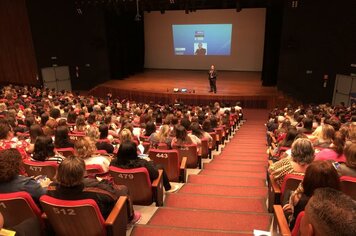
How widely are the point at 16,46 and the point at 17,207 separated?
17.1 meters

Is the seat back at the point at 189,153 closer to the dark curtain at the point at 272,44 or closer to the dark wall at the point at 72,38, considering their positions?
the dark curtain at the point at 272,44

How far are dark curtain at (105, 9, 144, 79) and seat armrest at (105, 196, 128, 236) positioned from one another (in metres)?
16.4

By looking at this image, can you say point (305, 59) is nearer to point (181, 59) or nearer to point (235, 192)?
point (181, 59)

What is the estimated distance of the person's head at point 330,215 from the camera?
1.42 meters

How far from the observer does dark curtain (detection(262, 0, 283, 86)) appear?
15.8 m

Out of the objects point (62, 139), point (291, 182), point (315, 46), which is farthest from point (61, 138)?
point (315, 46)

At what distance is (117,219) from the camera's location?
2.72 meters

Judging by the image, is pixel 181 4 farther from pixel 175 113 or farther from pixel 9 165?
pixel 9 165

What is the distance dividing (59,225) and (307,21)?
1462 cm

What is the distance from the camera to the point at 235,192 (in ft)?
14.3

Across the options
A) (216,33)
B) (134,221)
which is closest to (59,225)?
(134,221)

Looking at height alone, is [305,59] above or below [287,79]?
above

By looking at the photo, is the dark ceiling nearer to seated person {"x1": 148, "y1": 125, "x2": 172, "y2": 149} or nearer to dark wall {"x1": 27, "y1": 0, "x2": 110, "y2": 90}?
dark wall {"x1": 27, "y1": 0, "x2": 110, "y2": 90}

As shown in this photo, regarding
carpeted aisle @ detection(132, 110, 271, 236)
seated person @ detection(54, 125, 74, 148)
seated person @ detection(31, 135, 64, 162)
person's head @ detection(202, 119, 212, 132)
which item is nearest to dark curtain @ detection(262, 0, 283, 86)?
person's head @ detection(202, 119, 212, 132)
